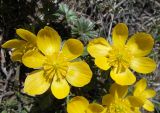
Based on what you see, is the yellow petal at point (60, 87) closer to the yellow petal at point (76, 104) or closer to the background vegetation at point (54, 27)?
the yellow petal at point (76, 104)

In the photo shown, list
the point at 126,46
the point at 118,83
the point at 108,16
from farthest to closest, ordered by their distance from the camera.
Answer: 1. the point at 108,16
2. the point at 126,46
3. the point at 118,83

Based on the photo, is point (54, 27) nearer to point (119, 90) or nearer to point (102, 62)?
point (102, 62)

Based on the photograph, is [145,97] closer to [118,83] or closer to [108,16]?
[118,83]

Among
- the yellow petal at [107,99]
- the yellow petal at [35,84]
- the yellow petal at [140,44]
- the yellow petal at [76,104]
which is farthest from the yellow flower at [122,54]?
the yellow petal at [35,84]

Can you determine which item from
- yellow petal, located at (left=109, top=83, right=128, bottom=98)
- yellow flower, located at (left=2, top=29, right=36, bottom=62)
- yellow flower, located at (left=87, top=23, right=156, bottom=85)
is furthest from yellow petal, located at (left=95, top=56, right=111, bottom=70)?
yellow flower, located at (left=2, top=29, right=36, bottom=62)

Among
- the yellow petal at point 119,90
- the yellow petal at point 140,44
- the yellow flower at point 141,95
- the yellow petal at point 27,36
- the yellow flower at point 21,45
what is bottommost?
the yellow flower at point 141,95

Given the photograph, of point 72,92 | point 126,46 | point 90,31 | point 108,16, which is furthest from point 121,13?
point 72,92

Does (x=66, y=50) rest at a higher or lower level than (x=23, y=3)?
lower
